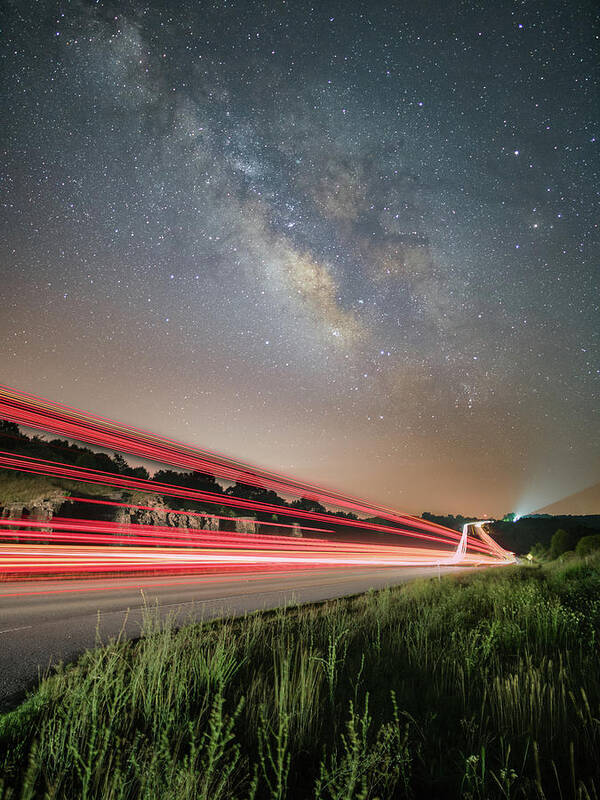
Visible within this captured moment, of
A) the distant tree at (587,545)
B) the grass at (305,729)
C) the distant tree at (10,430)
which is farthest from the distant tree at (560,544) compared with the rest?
the distant tree at (10,430)

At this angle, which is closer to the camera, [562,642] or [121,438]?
[562,642]

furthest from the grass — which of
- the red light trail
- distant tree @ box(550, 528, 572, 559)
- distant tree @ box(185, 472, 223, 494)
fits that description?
distant tree @ box(550, 528, 572, 559)

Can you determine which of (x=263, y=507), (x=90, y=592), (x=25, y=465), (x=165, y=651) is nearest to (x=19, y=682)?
(x=165, y=651)

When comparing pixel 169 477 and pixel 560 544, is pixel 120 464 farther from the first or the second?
pixel 560 544

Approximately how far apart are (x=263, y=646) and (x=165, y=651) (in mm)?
1982

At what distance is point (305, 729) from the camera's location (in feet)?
10.2

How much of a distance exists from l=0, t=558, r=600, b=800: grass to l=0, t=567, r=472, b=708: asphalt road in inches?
32.0

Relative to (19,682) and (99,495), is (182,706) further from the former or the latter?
(99,495)

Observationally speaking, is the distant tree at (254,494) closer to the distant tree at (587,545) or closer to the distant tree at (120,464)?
the distant tree at (120,464)

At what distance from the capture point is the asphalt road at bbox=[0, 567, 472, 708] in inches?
210

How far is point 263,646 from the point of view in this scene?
5.27 m

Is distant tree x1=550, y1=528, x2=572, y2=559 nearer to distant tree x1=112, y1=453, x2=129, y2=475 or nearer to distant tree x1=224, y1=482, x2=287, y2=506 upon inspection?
distant tree x1=224, y1=482, x2=287, y2=506

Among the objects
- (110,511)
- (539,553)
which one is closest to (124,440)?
(110,511)

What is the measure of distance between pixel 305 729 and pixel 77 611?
26.0 feet
